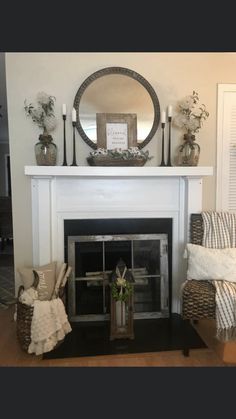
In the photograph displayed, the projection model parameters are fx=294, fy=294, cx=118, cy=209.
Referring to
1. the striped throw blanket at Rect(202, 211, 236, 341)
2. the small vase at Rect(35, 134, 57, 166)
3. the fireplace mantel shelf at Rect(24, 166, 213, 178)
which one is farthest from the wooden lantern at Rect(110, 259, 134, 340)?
the small vase at Rect(35, 134, 57, 166)

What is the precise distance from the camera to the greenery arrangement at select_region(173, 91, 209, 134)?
8.48 ft

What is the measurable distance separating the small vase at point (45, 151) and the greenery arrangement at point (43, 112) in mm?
75

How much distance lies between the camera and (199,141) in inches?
108

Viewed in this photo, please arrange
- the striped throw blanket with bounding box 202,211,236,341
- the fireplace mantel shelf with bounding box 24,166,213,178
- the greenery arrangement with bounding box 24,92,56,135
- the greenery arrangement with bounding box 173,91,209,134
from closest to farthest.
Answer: the striped throw blanket with bounding box 202,211,236,341 < the fireplace mantel shelf with bounding box 24,166,213,178 < the greenery arrangement with bounding box 24,92,56,135 < the greenery arrangement with bounding box 173,91,209,134

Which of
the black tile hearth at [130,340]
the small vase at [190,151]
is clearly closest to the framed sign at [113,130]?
the small vase at [190,151]

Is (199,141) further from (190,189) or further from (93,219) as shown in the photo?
(93,219)

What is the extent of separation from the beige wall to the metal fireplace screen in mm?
510

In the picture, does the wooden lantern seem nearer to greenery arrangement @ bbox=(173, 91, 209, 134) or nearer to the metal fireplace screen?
the metal fireplace screen

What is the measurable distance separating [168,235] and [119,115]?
115 centimetres

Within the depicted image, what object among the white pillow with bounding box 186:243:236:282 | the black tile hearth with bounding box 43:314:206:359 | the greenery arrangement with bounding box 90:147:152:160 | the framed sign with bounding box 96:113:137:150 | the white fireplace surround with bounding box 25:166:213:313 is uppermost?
the framed sign with bounding box 96:113:137:150

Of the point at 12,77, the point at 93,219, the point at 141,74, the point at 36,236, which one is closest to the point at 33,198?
the point at 36,236

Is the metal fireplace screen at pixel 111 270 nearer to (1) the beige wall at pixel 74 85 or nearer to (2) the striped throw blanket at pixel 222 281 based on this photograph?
(2) the striped throw blanket at pixel 222 281

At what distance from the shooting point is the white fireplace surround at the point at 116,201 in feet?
8.20

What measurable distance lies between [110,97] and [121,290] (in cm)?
163
